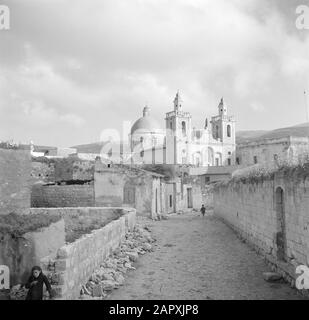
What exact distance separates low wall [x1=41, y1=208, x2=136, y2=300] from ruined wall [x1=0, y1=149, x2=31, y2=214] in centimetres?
677

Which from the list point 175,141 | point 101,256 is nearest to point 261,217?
point 101,256

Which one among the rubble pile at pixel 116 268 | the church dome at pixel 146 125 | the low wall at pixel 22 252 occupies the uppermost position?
the church dome at pixel 146 125

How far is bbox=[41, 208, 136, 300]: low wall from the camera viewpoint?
244 inches

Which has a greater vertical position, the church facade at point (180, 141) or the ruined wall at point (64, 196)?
the church facade at point (180, 141)

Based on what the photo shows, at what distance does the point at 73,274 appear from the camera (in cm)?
669

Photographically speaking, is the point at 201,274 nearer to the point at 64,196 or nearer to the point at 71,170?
the point at 64,196

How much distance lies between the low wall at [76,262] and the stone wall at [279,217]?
177 inches

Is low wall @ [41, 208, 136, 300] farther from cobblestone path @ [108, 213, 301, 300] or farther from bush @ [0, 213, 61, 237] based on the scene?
bush @ [0, 213, 61, 237]

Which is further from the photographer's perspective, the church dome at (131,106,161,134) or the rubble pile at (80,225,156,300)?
the church dome at (131,106,161,134)

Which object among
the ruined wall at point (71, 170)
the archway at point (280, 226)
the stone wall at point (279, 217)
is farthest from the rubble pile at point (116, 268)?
the ruined wall at point (71, 170)

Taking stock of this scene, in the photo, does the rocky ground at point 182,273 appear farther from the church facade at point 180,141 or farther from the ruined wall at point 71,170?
the church facade at point 180,141

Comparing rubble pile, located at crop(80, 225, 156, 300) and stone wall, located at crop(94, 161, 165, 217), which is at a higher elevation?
stone wall, located at crop(94, 161, 165, 217)

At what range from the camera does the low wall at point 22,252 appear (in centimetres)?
862

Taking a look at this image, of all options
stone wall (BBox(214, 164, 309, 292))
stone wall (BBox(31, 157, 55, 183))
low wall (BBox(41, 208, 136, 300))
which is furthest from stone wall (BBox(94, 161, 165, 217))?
low wall (BBox(41, 208, 136, 300))
